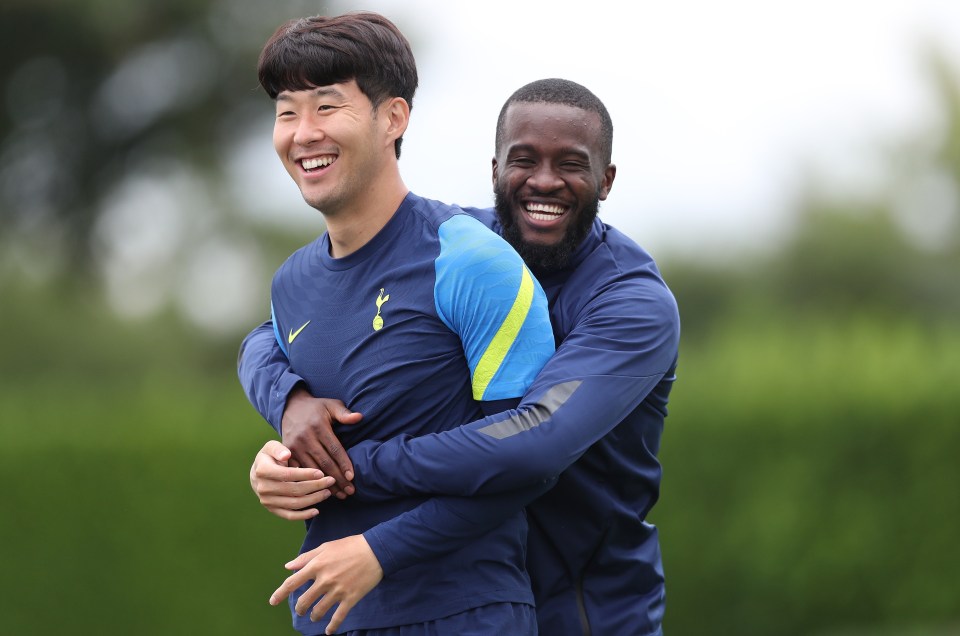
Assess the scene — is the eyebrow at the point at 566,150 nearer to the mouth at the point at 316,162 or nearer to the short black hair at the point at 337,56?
the short black hair at the point at 337,56

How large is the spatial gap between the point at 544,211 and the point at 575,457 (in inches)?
31.6

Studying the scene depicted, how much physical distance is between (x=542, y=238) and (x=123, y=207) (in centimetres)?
1890

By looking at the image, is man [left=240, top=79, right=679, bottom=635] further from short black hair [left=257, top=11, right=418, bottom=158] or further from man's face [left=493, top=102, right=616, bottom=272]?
short black hair [left=257, top=11, right=418, bottom=158]

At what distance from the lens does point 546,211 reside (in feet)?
11.9

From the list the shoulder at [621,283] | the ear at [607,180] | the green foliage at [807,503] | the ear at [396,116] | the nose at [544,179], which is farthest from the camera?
the green foliage at [807,503]

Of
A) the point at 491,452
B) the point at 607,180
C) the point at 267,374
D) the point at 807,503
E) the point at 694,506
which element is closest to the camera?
the point at 491,452

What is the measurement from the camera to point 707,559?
8883 millimetres

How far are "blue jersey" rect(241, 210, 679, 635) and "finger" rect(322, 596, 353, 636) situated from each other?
0.13m

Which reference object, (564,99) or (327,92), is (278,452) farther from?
(564,99)

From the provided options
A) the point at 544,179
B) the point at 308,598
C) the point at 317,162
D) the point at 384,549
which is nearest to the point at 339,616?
the point at 308,598

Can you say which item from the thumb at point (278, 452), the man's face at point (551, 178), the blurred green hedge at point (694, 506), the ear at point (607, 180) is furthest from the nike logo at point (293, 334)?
the blurred green hedge at point (694, 506)

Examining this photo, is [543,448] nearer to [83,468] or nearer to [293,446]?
[293,446]

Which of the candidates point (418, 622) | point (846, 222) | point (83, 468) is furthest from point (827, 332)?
point (846, 222)

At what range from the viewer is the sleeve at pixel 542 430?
301cm
